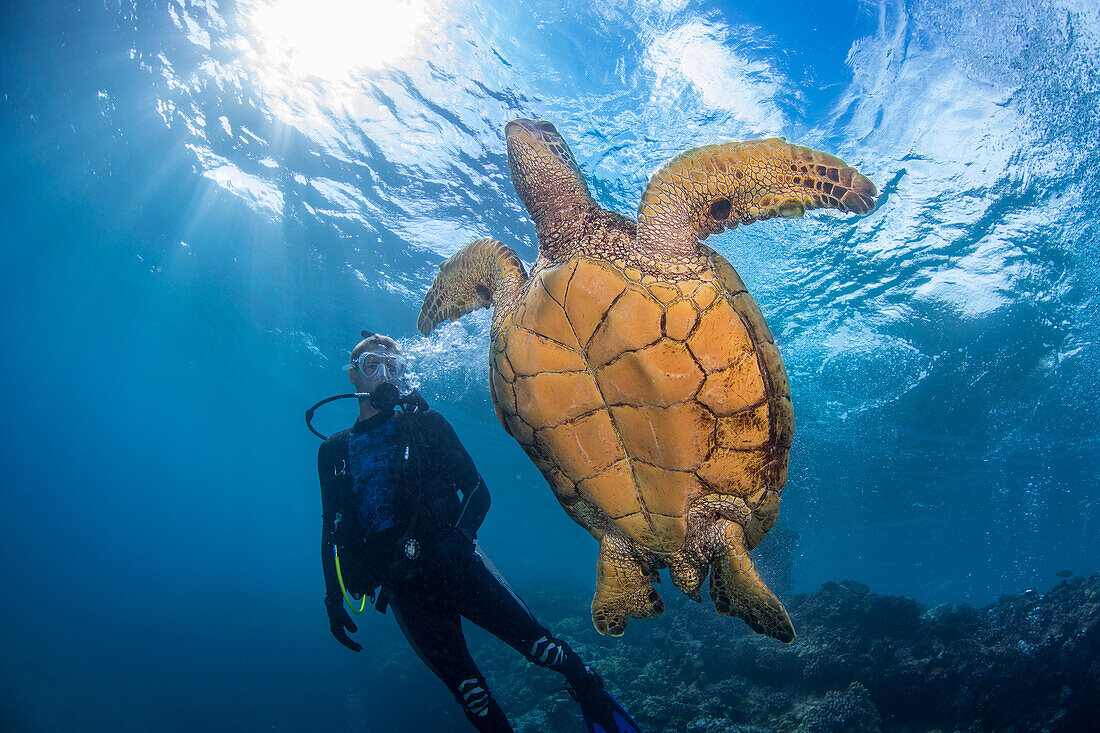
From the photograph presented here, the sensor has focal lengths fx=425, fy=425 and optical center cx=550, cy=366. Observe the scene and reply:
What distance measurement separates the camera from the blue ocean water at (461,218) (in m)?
7.09

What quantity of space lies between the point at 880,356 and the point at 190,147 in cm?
2155

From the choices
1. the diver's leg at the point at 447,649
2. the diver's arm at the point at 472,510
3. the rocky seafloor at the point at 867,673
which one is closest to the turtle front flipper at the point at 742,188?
the diver's arm at the point at 472,510

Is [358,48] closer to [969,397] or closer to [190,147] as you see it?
[190,147]

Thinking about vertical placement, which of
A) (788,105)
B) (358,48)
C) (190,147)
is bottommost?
(788,105)

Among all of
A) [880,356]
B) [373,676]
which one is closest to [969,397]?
[880,356]

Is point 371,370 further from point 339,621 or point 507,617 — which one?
point 507,617

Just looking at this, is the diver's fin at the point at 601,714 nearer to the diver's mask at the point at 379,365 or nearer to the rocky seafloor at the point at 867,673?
the diver's mask at the point at 379,365

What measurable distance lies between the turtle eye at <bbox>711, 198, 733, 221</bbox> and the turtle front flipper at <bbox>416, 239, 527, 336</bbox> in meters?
1.42

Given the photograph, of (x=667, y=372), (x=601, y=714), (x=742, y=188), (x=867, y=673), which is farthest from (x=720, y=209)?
(x=867, y=673)

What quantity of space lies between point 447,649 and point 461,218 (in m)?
9.86

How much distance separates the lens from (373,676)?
14.3 metres

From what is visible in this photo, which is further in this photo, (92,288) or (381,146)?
(92,288)

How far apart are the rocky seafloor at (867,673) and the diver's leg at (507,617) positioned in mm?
4376

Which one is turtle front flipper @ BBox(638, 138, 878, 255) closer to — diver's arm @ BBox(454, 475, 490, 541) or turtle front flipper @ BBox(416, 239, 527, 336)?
turtle front flipper @ BBox(416, 239, 527, 336)
